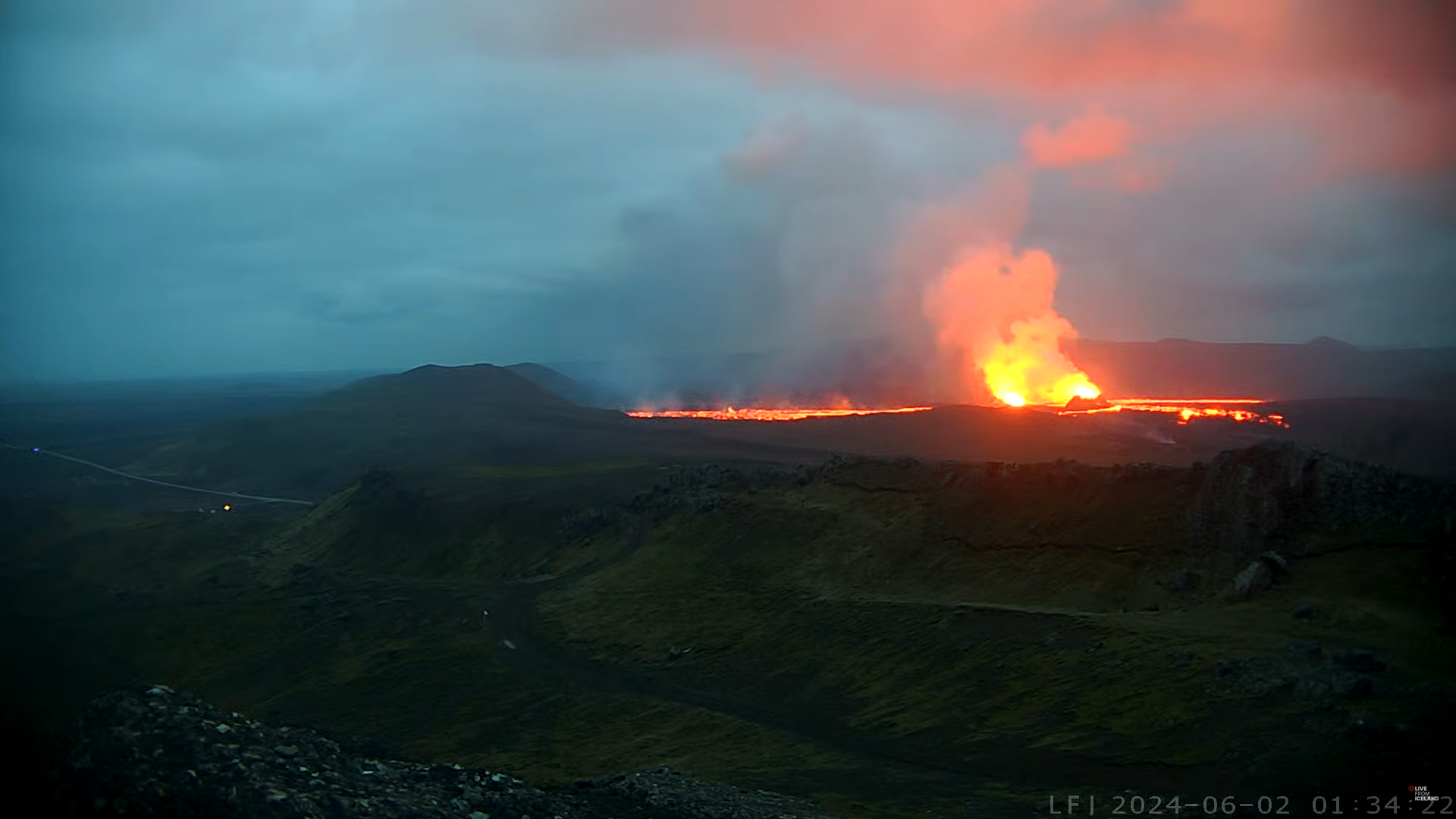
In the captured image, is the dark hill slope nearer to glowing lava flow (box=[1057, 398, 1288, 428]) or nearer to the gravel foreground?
glowing lava flow (box=[1057, 398, 1288, 428])

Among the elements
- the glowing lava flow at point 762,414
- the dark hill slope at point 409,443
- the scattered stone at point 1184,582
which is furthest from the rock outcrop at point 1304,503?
the glowing lava flow at point 762,414

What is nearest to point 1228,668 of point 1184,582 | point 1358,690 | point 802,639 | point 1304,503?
point 1358,690

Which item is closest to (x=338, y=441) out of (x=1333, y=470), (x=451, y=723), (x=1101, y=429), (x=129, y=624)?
(x=129, y=624)

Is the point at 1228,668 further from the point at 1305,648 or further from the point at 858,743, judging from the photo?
the point at 858,743

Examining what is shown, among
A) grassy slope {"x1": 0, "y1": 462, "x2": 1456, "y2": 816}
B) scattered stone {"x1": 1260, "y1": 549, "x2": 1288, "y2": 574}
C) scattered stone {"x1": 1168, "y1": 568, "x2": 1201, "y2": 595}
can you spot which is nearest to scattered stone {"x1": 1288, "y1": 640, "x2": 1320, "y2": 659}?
grassy slope {"x1": 0, "y1": 462, "x2": 1456, "y2": 816}

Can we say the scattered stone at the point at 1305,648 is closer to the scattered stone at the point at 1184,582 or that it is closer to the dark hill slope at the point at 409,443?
the scattered stone at the point at 1184,582

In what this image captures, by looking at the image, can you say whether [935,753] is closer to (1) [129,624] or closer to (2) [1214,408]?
(1) [129,624]
